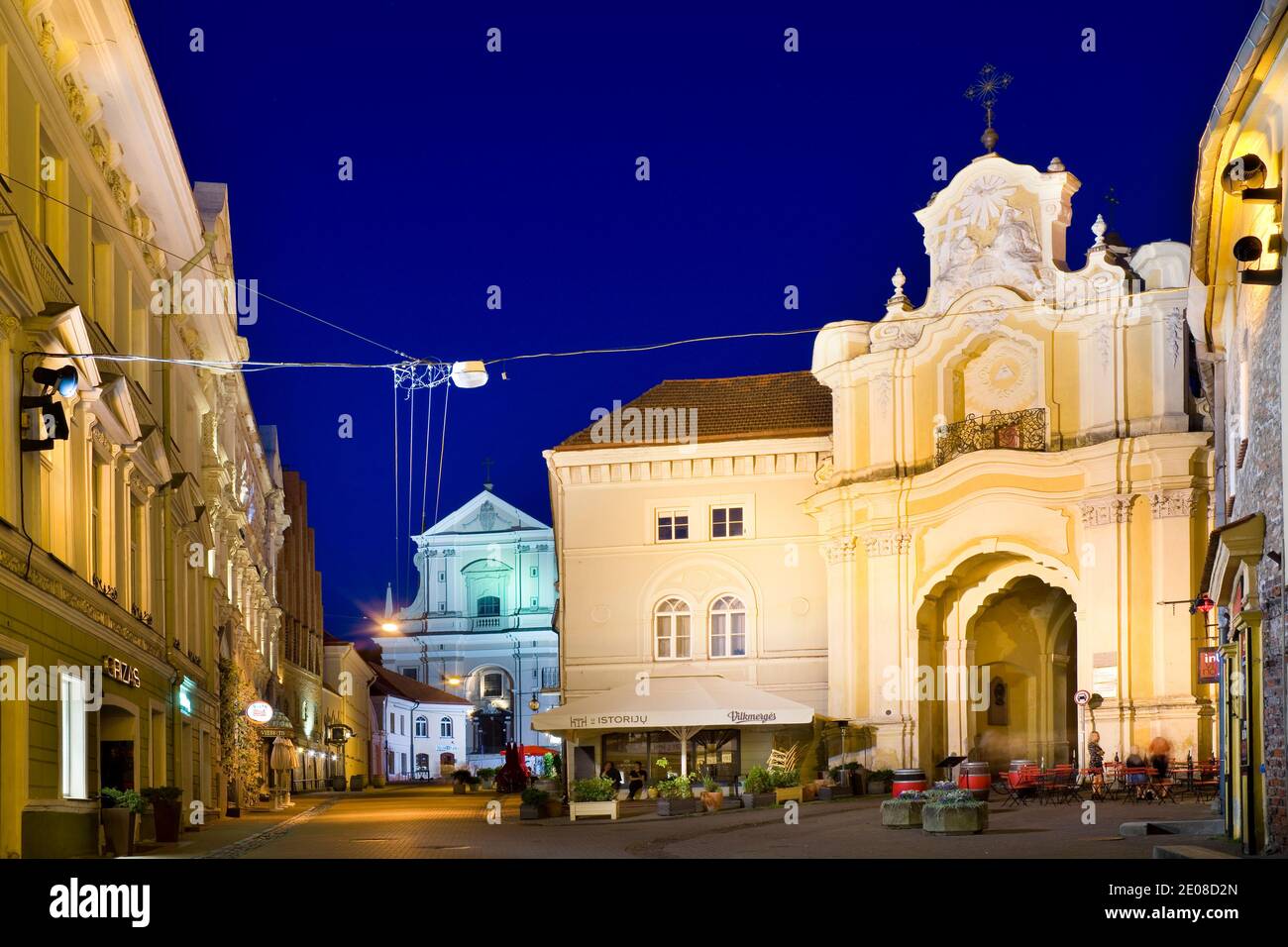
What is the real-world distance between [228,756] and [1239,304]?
2749 centimetres

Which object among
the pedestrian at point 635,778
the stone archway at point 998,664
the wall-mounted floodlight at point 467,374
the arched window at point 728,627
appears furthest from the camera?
the arched window at point 728,627

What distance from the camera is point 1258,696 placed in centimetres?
1850

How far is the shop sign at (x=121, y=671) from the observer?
23.1 m

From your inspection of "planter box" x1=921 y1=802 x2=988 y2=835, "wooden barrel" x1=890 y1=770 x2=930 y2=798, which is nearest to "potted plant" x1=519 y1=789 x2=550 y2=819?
"wooden barrel" x1=890 y1=770 x2=930 y2=798

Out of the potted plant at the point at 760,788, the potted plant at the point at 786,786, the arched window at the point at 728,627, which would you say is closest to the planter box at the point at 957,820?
the potted plant at the point at 760,788

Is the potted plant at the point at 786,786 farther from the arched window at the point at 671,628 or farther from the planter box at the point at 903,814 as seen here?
the planter box at the point at 903,814

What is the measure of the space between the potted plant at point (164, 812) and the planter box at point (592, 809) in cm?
1006

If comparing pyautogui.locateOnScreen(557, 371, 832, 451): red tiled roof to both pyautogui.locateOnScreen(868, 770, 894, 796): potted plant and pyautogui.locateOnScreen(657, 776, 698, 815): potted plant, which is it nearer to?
pyautogui.locateOnScreen(868, 770, 894, 796): potted plant

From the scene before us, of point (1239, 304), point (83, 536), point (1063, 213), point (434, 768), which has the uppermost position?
point (1063, 213)

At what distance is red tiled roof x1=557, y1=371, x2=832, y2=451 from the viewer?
171 feet

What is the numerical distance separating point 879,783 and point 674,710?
24.9 feet
